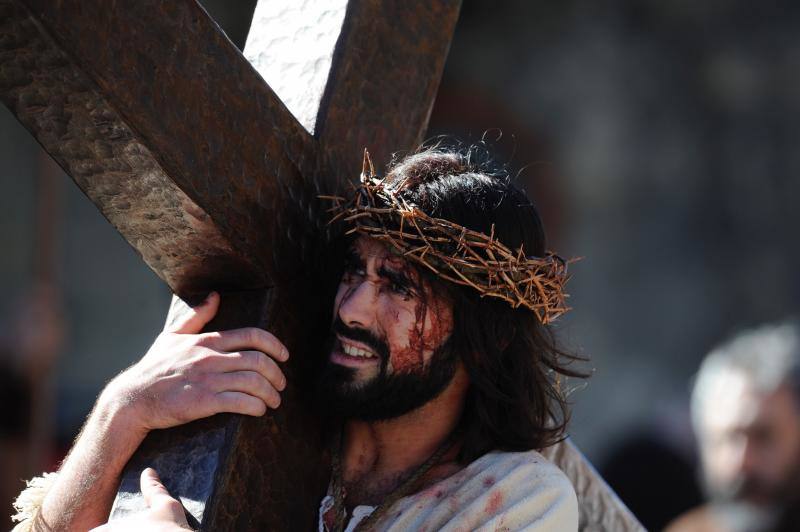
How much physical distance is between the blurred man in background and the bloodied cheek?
1577mm

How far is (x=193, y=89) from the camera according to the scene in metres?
1.78

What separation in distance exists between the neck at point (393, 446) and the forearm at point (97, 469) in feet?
1.55

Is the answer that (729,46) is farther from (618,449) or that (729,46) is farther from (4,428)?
(4,428)

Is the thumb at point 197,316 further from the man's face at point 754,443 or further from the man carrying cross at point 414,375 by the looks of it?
the man's face at point 754,443

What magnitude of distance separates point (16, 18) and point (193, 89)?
1.07 feet

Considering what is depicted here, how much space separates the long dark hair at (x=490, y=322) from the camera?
2.17 meters

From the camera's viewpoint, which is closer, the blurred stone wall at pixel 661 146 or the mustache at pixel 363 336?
the mustache at pixel 363 336

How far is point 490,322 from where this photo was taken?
2256 mm

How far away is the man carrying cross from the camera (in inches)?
74.4

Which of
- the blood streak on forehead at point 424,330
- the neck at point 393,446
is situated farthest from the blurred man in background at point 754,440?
the blood streak on forehead at point 424,330

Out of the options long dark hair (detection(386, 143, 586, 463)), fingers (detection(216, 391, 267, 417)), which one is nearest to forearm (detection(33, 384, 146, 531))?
fingers (detection(216, 391, 267, 417))

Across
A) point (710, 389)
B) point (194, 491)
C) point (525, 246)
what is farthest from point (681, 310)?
point (194, 491)

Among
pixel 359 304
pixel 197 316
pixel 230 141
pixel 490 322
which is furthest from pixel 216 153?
pixel 490 322

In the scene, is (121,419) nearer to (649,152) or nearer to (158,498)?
(158,498)
